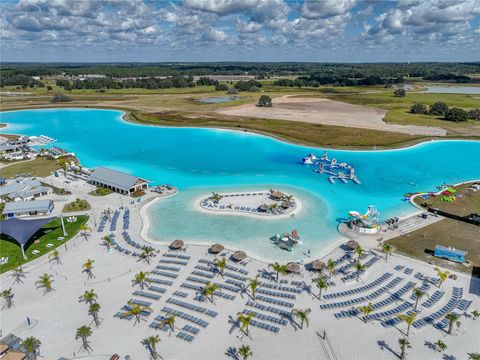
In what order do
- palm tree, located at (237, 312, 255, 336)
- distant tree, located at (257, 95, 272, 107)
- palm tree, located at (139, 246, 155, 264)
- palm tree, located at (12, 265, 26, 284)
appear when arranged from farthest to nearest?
distant tree, located at (257, 95, 272, 107) → palm tree, located at (139, 246, 155, 264) → palm tree, located at (12, 265, 26, 284) → palm tree, located at (237, 312, 255, 336)

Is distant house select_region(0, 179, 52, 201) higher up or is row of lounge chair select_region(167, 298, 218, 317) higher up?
distant house select_region(0, 179, 52, 201)

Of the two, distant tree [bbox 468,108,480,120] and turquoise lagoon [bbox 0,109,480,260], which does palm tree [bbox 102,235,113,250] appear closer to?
turquoise lagoon [bbox 0,109,480,260]

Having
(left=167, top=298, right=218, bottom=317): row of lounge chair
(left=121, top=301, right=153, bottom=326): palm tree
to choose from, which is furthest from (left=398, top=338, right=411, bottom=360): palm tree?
(left=121, top=301, right=153, bottom=326): palm tree

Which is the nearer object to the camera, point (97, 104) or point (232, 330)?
point (232, 330)

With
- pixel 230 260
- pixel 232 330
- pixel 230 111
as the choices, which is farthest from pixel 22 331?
pixel 230 111

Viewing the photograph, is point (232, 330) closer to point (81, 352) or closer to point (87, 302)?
point (81, 352)

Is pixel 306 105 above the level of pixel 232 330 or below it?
above

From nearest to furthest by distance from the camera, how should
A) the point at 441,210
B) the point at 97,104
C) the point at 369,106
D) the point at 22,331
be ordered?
the point at 22,331 < the point at 441,210 < the point at 369,106 < the point at 97,104
